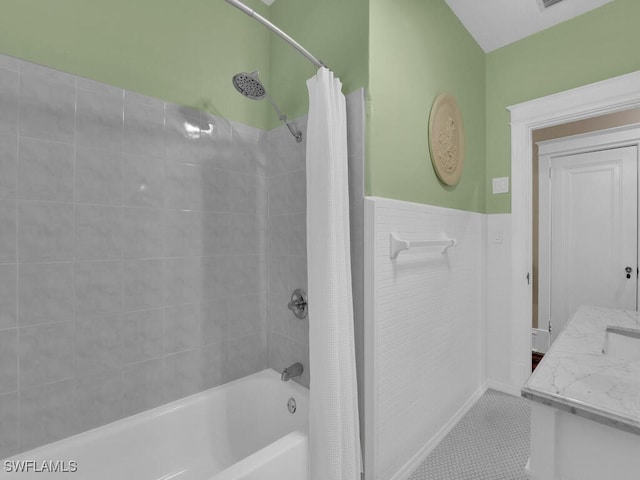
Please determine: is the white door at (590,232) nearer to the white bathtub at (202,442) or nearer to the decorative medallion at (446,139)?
the decorative medallion at (446,139)

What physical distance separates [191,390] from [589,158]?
3783mm

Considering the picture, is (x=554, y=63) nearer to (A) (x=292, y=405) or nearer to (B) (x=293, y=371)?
(B) (x=293, y=371)

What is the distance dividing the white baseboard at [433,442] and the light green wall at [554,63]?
52.9 inches

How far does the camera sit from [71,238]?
1.19m

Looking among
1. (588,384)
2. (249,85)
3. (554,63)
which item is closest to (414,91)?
(249,85)

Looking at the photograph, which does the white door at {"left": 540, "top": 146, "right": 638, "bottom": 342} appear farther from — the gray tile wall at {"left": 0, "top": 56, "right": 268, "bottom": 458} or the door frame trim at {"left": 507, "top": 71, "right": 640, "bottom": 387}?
the gray tile wall at {"left": 0, "top": 56, "right": 268, "bottom": 458}

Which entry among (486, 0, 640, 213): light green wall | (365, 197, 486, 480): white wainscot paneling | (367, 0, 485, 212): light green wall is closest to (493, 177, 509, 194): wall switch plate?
(486, 0, 640, 213): light green wall

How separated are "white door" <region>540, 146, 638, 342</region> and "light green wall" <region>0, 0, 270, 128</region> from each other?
3.00 meters

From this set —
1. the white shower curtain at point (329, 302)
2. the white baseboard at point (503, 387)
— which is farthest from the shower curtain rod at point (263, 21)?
the white baseboard at point (503, 387)

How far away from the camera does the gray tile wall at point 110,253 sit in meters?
1.10

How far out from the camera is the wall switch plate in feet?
7.09

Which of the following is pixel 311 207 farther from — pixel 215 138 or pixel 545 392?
pixel 545 392

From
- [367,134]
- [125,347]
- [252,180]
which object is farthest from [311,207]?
[125,347]

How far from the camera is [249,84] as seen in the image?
1.30 metres
